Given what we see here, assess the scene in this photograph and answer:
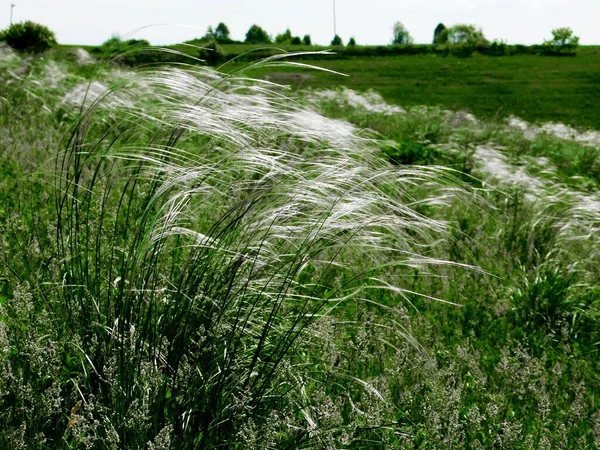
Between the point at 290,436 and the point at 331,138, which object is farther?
the point at 331,138

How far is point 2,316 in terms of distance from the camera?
2664 millimetres

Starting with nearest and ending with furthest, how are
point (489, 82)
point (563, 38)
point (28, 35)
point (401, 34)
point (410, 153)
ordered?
1. point (410, 153)
2. point (28, 35)
3. point (489, 82)
4. point (563, 38)
5. point (401, 34)

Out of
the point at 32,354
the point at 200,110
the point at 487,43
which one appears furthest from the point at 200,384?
the point at 487,43

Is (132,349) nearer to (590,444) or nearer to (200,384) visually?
(200,384)

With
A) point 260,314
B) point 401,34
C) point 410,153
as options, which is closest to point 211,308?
point 260,314

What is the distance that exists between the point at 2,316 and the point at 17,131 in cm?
389

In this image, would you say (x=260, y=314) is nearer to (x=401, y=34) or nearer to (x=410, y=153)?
(x=410, y=153)

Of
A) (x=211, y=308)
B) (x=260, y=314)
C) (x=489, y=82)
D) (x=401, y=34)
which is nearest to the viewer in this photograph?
(x=211, y=308)

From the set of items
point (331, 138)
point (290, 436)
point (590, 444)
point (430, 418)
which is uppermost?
point (331, 138)

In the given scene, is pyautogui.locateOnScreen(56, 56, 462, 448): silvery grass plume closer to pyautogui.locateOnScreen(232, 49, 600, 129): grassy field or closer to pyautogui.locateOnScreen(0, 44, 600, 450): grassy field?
pyautogui.locateOnScreen(0, 44, 600, 450): grassy field

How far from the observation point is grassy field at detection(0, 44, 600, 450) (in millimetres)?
2064

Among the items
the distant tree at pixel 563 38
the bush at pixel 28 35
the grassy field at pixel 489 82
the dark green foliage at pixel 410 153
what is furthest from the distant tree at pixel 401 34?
the dark green foliage at pixel 410 153

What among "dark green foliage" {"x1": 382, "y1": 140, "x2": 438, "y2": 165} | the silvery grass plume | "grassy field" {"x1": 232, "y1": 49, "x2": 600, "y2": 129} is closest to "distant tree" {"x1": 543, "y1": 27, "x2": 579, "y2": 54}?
"grassy field" {"x1": 232, "y1": 49, "x2": 600, "y2": 129}

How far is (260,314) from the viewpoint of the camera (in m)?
2.55
